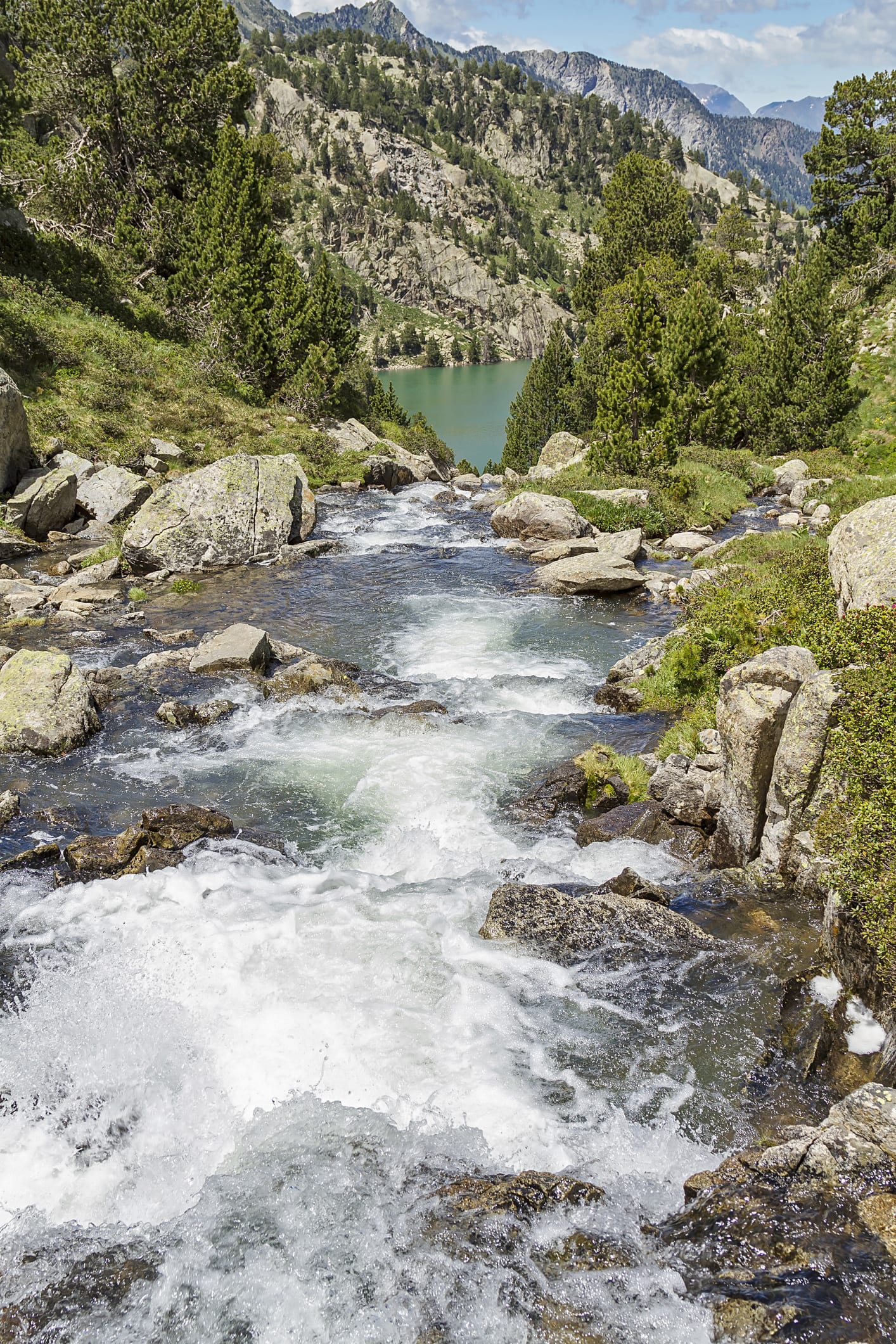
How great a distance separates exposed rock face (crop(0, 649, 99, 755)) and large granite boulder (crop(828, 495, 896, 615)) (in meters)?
14.2

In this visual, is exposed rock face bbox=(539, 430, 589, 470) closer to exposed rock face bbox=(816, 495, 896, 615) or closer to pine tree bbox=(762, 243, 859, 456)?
pine tree bbox=(762, 243, 859, 456)

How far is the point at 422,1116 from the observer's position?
7914 mm

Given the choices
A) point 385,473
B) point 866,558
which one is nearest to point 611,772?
point 866,558

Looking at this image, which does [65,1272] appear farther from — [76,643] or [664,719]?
[76,643]

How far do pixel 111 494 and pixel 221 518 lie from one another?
6.15 m

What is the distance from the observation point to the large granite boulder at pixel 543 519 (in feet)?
108

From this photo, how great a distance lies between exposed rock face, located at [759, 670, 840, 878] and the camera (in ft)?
32.6

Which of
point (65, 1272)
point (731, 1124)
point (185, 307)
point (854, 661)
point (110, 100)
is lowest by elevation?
point (65, 1272)

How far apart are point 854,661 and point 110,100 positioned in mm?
65859

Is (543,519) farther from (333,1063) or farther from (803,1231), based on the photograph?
(803,1231)

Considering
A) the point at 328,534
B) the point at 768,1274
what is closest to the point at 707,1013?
Result: the point at 768,1274

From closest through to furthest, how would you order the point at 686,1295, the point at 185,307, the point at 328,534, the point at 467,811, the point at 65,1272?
1. the point at 686,1295
2. the point at 65,1272
3. the point at 467,811
4. the point at 328,534
5. the point at 185,307

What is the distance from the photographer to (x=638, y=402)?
40.2 meters

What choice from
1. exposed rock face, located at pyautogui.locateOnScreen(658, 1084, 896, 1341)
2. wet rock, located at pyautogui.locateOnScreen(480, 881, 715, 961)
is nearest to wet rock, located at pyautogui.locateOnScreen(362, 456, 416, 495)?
wet rock, located at pyautogui.locateOnScreen(480, 881, 715, 961)
